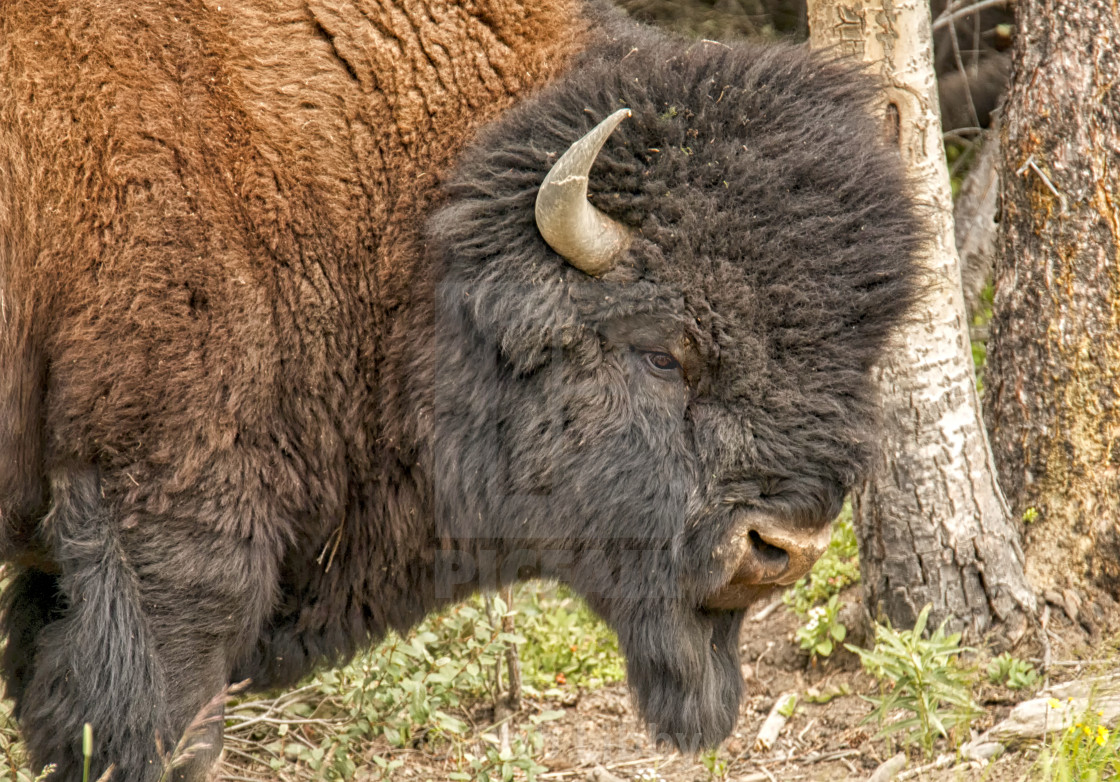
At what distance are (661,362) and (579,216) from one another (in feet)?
1.67

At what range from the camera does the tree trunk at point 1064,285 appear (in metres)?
4.06

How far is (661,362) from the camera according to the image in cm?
319

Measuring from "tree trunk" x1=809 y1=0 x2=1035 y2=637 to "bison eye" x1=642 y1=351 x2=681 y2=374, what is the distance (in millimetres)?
1324


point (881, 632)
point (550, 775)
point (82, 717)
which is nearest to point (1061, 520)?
point (881, 632)

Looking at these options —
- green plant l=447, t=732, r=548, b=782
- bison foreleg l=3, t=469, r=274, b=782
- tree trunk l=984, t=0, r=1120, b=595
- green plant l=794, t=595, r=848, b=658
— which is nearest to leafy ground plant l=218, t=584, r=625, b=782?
green plant l=447, t=732, r=548, b=782

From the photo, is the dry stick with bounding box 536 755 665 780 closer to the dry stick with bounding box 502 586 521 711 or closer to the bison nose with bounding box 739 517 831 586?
the dry stick with bounding box 502 586 521 711

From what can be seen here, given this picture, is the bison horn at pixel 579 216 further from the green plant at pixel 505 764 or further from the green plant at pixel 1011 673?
the green plant at pixel 1011 673

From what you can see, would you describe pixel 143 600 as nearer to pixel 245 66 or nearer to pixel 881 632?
pixel 245 66

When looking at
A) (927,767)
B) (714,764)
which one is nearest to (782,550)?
(927,767)

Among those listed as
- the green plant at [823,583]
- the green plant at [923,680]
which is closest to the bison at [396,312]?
the green plant at [923,680]

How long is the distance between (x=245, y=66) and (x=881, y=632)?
2669 millimetres

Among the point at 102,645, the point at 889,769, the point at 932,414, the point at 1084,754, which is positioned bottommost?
the point at 889,769

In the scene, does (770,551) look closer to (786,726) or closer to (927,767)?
(927,767)

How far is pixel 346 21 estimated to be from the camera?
10.8ft
